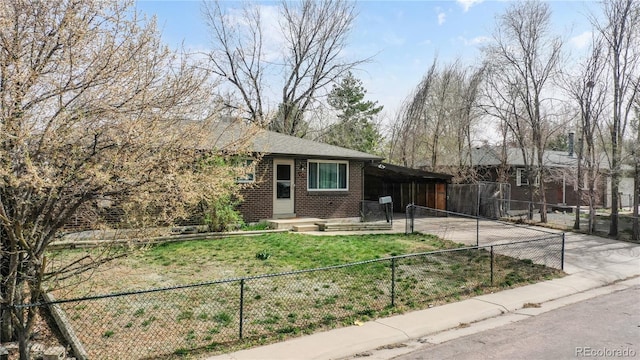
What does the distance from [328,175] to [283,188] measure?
2.08 m

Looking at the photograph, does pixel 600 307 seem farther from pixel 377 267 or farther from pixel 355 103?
pixel 355 103

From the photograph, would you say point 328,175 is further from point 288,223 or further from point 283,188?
point 288,223

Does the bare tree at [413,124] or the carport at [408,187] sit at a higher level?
the bare tree at [413,124]

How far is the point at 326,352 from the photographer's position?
515 centimetres

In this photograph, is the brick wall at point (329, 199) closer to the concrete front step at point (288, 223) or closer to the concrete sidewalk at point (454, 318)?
the concrete front step at point (288, 223)

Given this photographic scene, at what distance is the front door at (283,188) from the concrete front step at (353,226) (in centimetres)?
163

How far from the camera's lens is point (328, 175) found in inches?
640

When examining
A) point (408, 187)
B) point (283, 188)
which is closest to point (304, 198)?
point (283, 188)

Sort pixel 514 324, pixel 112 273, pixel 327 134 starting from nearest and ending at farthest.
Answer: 1. pixel 514 324
2. pixel 112 273
3. pixel 327 134

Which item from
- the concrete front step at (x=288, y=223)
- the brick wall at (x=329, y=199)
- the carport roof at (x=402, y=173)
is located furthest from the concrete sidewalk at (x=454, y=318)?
the carport roof at (x=402, y=173)

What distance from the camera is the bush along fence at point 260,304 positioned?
5.25 meters

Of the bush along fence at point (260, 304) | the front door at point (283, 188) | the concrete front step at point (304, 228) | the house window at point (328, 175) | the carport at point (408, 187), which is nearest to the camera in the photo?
the bush along fence at point (260, 304)

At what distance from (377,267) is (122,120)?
21.0 ft

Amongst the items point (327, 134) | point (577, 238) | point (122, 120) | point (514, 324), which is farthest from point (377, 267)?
point (327, 134)
